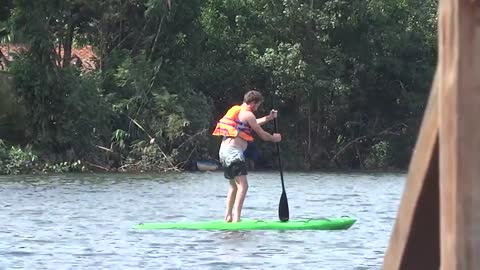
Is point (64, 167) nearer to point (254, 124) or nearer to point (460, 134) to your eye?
point (254, 124)

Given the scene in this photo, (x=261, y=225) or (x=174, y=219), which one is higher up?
(x=261, y=225)

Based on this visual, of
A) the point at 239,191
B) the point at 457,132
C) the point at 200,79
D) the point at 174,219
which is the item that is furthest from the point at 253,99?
the point at 200,79

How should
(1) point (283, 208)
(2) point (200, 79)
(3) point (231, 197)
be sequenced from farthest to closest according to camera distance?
(2) point (200, 79) < (1) point (283, 208) < (3) point (231, 197)

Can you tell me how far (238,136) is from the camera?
14.3 metres

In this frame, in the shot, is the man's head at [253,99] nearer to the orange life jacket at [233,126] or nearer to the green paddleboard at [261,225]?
the orange life jacket at [233,126]

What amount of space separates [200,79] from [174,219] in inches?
979

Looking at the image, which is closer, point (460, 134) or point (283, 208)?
point (460, 134)

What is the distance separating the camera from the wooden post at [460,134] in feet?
10.1

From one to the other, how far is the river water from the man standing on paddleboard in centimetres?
65

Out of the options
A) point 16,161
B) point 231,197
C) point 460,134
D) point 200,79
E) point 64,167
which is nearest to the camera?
point 460,134

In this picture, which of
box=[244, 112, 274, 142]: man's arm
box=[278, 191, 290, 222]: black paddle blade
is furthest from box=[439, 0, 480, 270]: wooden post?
box=[278, 191, 290, 222]: black paddle blade

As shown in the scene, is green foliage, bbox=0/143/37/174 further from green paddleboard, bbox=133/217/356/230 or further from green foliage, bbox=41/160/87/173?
green paddleboard, bbox=133/217/356/230

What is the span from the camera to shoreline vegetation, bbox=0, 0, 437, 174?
38.0 meters

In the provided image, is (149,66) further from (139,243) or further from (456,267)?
(456,267)
